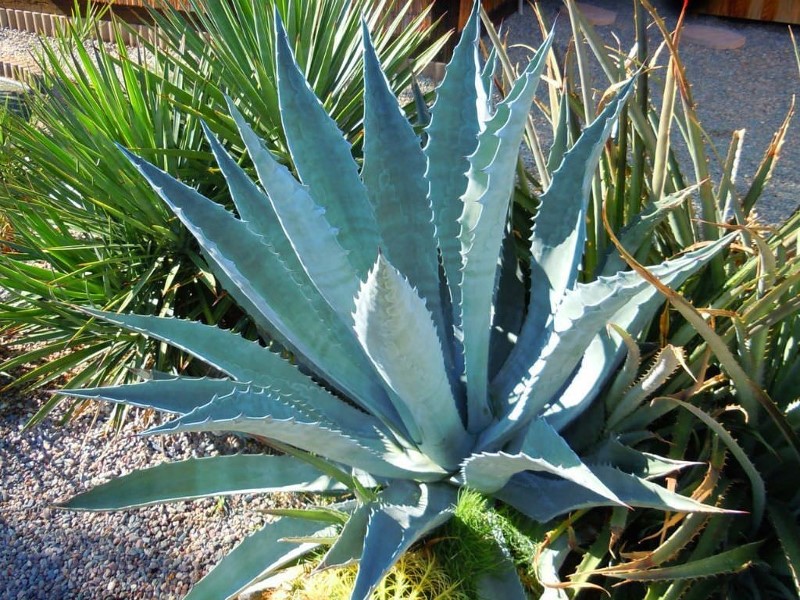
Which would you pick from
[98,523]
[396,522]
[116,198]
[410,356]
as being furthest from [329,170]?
[98,523]

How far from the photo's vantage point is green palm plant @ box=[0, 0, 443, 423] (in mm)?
2361

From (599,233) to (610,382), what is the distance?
0.34 metres

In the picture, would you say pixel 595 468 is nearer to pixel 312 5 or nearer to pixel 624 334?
pixel 624 334

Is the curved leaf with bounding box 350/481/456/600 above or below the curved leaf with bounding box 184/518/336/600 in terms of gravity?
above

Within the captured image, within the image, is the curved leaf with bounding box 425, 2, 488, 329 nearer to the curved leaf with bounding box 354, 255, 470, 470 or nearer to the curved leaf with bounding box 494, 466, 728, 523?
the curved leaf with bounding box 354, 255, 470, 470

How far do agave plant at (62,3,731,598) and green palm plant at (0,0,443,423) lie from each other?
728 millimetres

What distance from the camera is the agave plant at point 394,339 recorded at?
136 centimetres

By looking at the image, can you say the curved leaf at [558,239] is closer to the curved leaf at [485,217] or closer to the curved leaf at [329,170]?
the curved leaf at [485,217]

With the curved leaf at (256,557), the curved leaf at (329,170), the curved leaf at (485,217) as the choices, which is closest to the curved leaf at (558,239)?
the curved leaf at (485,217)

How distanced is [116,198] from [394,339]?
57.8 inches

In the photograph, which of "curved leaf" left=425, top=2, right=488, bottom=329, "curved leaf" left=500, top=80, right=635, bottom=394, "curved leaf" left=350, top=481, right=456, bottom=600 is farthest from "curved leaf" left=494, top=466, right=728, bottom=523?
"curved leaf" left=425, top=2, right=488, bottom=329

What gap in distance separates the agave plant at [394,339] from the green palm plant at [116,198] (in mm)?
728

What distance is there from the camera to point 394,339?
4.07 ft

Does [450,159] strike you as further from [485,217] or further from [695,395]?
[695,395]
